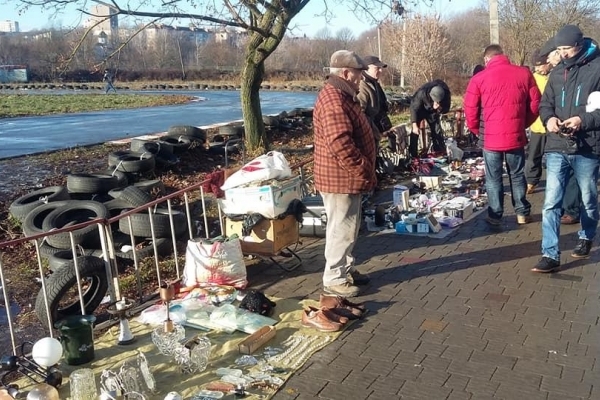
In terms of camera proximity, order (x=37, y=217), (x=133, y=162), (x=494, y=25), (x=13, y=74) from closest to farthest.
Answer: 1. (x=37, y=217)
2. (x=133, y=162)
3. (x=494, y=25)
4. (x=13, y=74)

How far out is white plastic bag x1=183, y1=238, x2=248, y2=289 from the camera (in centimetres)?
550

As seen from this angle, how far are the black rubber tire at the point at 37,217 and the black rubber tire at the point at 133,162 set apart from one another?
245 centimetres

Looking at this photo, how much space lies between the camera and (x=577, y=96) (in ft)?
17.9

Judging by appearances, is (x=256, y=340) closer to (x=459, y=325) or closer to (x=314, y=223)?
(x=459, y=325)

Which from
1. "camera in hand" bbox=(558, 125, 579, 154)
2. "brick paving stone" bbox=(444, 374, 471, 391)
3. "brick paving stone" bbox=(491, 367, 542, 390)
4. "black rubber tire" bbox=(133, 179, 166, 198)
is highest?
"camera in hand" bbox=(558, 125, 579, 154)

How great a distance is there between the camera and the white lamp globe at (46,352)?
3971 millimetres

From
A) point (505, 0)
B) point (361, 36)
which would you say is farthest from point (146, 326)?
point (361, 36)

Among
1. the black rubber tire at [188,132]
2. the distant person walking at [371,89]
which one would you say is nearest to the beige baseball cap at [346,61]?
the distant person walking at [371,89]

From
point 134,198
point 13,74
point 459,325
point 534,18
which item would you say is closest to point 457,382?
point 459,325

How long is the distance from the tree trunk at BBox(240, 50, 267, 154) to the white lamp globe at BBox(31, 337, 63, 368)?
10348 millimetres

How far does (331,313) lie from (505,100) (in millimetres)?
3503

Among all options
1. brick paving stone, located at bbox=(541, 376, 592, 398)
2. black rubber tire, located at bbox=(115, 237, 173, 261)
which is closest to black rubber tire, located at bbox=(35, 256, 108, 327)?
black rubber tire, located at bbox=(115, 237, 173, 261)

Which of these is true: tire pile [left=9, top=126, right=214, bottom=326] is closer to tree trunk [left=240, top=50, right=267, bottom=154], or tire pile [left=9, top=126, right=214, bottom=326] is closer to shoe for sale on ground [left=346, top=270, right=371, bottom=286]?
shoe for sale on ground [left=346, top=270, right=371, bottom=286]

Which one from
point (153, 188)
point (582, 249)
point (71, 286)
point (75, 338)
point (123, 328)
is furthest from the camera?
point (153, 188)
